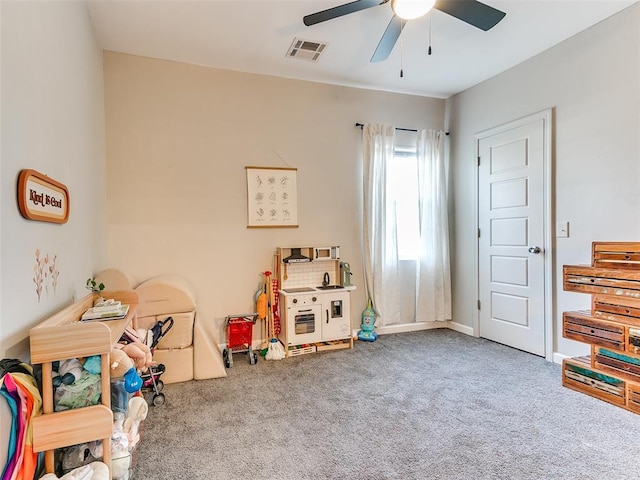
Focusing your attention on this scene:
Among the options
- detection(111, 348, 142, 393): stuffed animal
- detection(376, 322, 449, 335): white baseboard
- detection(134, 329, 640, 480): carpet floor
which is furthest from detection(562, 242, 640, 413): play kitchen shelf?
detection(111, 348, 142, 393): stuffed animal

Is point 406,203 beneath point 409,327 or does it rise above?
above

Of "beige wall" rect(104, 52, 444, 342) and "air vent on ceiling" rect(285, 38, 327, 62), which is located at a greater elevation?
"air vent on ceiling" rect(285, 38, 327, 62)

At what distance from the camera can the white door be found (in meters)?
3.47

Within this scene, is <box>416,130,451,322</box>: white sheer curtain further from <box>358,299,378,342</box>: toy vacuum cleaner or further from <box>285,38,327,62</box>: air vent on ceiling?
<box>285,38,327,62</box>: air vent on ceiling

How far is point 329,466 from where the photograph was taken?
73.0 inches

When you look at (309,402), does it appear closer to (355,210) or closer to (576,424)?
(576,424)

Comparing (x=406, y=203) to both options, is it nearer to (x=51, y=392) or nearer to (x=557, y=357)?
(x=557, y=357)

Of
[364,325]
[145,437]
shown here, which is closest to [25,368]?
[145,437]

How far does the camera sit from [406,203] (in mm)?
4469

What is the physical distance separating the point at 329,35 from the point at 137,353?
9.53 feet

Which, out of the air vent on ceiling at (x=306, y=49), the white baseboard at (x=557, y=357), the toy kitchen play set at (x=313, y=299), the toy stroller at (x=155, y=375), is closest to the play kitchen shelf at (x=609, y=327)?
the white baseboard at (x=557, y=357)

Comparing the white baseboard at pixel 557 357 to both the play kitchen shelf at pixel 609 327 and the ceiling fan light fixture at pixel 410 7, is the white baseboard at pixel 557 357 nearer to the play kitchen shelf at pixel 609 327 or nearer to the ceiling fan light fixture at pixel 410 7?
the play kitchen shelf at pixel 609 327

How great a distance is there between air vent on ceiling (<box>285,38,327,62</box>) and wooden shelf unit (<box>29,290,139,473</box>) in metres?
2.90

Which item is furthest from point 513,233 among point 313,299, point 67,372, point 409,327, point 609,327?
point 67,372
